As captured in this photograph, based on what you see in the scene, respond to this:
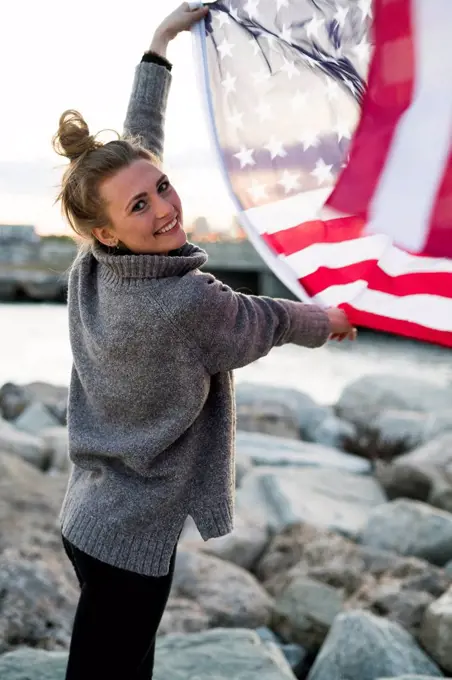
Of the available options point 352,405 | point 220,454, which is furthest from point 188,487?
point 352,405

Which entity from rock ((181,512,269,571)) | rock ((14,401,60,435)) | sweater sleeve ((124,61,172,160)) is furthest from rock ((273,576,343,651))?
rock ((14,401,60,435))

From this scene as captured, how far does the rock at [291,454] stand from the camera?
4.90 m

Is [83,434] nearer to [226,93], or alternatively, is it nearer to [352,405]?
[226,93]

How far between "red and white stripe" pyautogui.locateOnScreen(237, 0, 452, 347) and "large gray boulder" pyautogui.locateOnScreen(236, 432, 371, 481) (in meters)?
2.92

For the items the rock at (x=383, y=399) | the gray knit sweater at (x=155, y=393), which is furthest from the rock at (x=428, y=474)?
the gray knit sweater at (x=155, y=393)

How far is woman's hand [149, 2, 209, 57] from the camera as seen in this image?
188 centimetres

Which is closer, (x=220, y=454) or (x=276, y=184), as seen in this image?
(x=220, y=454)

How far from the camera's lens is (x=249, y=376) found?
1073 cm

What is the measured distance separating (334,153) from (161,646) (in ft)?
4.27

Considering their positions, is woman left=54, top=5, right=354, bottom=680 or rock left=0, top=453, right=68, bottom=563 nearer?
woman left=54, top=5, right=354, bottom=680

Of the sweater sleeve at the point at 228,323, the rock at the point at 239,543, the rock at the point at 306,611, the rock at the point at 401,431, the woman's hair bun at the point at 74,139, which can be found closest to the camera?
the sweater sleeve at the point at 228,323

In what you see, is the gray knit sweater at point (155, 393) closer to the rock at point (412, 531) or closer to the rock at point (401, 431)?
the rock at point (412, 531)

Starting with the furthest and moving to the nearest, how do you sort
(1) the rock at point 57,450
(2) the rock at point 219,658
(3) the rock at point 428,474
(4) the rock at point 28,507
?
(1) the rock at point 57,450, (3) the rock at point 428,474, (4) the rock at point 28,507, (2) the rock at point 219,658

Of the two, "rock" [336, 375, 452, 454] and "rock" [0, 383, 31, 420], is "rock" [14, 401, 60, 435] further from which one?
"rock" [336, 375, 452, 454]
